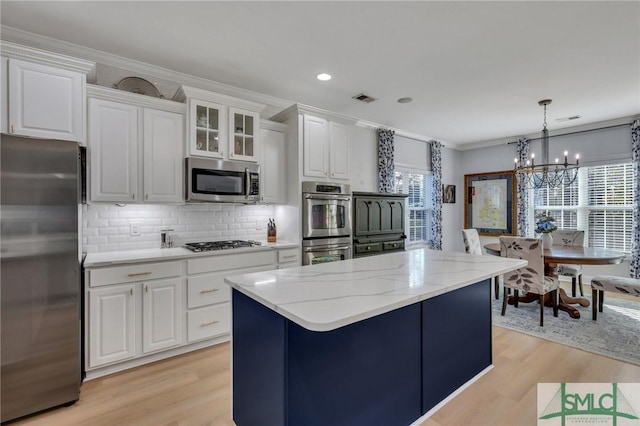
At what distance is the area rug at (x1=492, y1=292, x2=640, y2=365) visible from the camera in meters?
2.85

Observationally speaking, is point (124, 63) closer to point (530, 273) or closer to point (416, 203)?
point (530, 273)

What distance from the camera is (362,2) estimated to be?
6.89 feet

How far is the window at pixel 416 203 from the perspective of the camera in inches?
231

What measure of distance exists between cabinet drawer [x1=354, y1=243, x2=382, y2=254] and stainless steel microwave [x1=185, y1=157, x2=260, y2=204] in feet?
4.81

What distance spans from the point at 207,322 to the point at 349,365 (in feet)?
6.13

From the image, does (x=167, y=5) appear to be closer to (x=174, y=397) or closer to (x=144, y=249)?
(x=144, y=249)

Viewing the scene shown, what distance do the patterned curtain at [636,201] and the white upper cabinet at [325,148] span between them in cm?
445

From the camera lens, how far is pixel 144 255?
2.66 m

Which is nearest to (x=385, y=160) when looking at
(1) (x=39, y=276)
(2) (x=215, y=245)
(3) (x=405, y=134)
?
(3) (x=405, y=134)

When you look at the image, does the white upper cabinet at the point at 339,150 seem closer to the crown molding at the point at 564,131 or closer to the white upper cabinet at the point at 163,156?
the white upper cabinet at the point at 163,156

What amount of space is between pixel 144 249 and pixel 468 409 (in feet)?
9.84

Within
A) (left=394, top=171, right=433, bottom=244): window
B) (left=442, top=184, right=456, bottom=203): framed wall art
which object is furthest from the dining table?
(left=442, top=184, right=456, bottom=203): framed wall art

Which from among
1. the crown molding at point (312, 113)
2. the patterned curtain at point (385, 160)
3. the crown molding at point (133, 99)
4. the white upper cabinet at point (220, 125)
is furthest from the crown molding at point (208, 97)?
the patterned curtain at point (385, 160)

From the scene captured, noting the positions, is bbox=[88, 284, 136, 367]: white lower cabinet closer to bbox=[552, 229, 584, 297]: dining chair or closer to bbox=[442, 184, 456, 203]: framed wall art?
bbox=[552, 229, 584, 297]: dining chair
